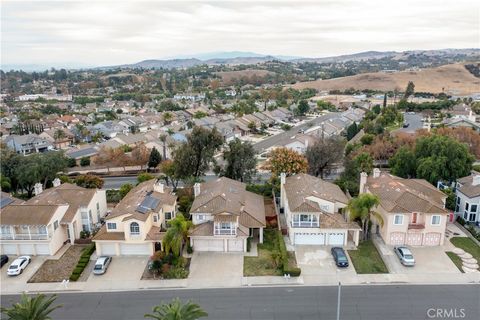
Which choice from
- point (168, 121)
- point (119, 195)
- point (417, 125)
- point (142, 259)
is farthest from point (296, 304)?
point (168, 121)

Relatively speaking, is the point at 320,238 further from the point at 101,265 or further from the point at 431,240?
the point at 101,265

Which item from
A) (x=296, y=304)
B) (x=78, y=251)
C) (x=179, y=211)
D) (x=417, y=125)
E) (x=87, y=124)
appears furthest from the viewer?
(x=87, y=124)

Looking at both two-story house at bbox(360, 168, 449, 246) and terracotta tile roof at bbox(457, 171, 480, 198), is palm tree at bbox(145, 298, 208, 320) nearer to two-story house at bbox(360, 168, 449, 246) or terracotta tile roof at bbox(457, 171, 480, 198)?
two-story house at bbox(360, 168, 449, 246)

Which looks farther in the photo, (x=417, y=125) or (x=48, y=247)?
(x=417, y=125)

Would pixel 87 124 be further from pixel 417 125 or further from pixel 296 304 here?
pixel 296 304

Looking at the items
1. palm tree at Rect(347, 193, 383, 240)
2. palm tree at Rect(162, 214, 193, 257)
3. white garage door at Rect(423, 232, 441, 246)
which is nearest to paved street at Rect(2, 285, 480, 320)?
palm tree at Rect(162, 214, 193, 257)

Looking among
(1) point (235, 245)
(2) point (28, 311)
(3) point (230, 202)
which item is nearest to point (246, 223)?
(1) point (235, 245)
